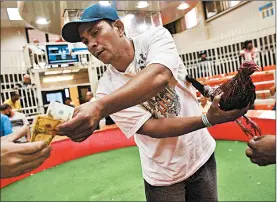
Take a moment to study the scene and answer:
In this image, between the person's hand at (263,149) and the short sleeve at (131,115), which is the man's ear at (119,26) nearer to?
the short sleeve at (131,115)

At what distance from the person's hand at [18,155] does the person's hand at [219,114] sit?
1.87ft

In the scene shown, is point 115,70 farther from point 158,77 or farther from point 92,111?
point 92,111

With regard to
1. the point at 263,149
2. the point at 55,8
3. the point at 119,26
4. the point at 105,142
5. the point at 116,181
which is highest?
the point at 55,8

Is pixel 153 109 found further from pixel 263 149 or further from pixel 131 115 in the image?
pixel 263 149

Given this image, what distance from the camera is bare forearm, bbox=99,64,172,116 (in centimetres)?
69

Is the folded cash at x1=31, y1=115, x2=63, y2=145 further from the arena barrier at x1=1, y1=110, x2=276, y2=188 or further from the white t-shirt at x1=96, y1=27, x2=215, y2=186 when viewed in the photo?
the arena barrier at x1=1, y1=110, x2=276, y2=188

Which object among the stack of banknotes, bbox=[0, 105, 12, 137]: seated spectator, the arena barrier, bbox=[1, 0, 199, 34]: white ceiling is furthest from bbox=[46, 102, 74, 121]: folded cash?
the arena barrier

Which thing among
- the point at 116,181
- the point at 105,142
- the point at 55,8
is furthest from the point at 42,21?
the point at 116,181

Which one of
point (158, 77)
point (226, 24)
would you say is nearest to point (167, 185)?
point (158, 77)

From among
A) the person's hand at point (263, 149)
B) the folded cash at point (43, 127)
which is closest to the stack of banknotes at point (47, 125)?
the folded cash at point (43, 127)

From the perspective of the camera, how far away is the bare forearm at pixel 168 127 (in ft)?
3.50

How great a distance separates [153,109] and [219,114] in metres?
0.27

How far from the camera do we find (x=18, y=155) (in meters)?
0.56

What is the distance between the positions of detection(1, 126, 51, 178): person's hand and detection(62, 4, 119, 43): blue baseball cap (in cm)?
41
